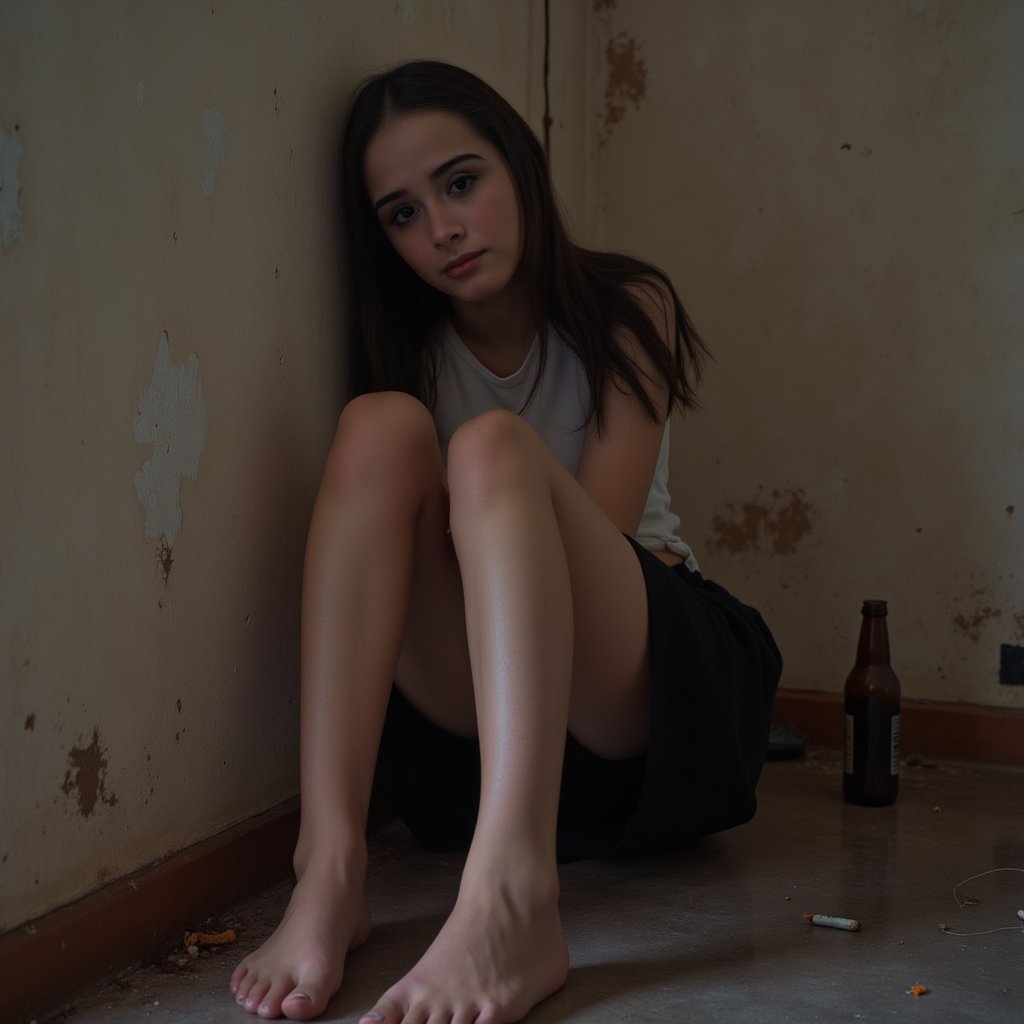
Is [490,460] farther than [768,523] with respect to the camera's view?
No

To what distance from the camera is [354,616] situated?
50.3 inches

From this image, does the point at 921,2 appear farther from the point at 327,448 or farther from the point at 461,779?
the point at 461,779

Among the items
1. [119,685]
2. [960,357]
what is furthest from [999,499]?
[119,685]

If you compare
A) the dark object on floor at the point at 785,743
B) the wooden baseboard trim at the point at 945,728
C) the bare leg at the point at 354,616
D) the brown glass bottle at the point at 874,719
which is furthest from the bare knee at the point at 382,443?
the wooden baseboard trim at the point at 945,728

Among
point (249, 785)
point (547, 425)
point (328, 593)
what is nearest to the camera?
point (328, 593)

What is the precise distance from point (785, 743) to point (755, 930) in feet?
2.82

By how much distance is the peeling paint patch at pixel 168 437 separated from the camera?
1.21 m

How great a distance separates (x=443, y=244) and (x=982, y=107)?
3.80ft

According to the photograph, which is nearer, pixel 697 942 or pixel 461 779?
pixel 697 942

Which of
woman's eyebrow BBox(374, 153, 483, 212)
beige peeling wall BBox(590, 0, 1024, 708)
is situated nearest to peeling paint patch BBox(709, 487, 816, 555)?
beige peeling wall BBox(590, 0, 1024, 708)

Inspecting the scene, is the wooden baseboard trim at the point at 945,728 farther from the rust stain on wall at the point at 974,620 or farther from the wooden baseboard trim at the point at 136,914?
the wooden baseboard trim at the point at 136,914

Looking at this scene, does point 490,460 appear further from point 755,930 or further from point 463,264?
point 755,930

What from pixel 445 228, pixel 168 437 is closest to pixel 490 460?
pixel 168 437

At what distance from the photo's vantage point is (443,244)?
152 centimetres
